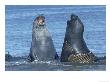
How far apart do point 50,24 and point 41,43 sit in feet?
0.53

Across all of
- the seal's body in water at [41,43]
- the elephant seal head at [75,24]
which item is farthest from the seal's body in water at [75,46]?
the seal's body in water at [41,43]

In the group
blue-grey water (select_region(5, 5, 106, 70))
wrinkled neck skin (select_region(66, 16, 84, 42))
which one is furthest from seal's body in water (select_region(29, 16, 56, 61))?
wrinkled neck skin (select_region(66, 16, 84, 42))

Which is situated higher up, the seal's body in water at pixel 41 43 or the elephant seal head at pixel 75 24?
the elephant seal head at pixel 75 24

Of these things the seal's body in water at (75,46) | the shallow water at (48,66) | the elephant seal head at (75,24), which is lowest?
the shallow water at (48,66)

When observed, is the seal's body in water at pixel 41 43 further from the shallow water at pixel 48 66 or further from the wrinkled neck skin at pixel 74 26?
the wrinkled neck skin at pixel 74 26

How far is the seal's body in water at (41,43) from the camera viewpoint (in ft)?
23.0

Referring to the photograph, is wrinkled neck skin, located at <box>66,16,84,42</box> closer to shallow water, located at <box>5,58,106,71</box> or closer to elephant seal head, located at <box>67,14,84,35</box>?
elephant seal head, located at <box>67,14,84,35</box>

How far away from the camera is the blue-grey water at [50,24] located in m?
6.99

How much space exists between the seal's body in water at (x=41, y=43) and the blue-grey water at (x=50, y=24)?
0.03 metres

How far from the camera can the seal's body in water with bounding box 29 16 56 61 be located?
7.00 meters

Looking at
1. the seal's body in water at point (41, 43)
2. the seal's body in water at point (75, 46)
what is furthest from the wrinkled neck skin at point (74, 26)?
the seal's body in water at point (41, 43)

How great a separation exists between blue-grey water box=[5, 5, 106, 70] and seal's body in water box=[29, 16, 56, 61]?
3 cm

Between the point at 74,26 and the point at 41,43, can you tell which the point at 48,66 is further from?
the point at 74,26

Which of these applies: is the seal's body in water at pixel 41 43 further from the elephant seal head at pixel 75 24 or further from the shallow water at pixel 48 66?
the elephant seal head at pixel 75 24
